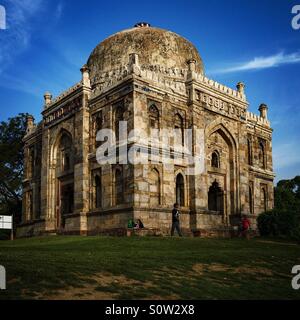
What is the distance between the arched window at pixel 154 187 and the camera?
2495 cm

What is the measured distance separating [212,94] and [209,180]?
5652 millimetres

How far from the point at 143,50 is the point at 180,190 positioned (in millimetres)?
10239

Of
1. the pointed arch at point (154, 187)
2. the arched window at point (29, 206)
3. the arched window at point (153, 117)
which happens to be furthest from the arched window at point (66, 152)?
the pointed arch at point (154, 187)

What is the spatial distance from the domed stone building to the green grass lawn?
840 centimetres

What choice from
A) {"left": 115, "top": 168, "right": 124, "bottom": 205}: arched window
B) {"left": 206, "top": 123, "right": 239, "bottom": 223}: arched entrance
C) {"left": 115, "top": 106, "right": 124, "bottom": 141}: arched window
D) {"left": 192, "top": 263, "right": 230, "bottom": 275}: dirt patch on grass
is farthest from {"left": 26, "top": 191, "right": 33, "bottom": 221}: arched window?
{"left": 192, "top": 263, "right": 230, "bottom": 275}: dirt patch on grass

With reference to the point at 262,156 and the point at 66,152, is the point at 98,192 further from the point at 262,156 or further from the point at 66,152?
the point at 262,156

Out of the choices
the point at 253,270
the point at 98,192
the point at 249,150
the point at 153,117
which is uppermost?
the point at 153,117

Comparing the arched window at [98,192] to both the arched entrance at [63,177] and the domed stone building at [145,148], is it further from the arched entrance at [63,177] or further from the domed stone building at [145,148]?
the arched entrance at [63,177]

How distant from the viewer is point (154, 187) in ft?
82.6

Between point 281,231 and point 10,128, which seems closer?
point 281,231

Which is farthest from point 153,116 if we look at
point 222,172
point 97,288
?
point 97,288

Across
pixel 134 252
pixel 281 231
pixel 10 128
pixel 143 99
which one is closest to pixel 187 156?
pixel 143 99

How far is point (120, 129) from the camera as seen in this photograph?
2580 cm
